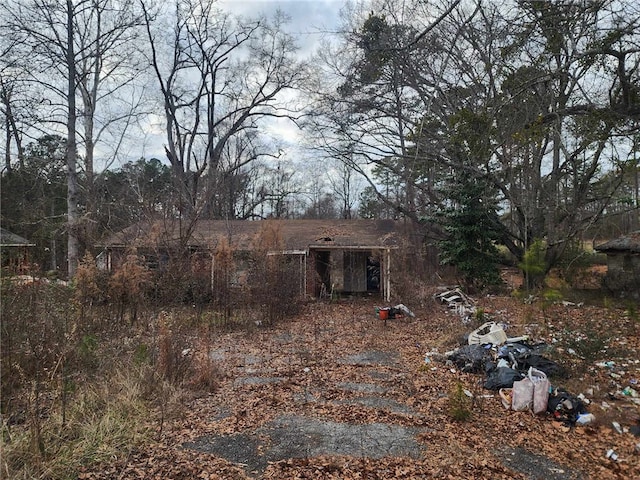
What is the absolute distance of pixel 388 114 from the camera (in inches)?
660

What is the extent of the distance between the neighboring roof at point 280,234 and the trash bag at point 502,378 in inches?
317

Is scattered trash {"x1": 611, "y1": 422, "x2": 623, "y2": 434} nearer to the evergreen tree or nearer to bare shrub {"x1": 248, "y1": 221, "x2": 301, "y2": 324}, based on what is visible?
bare shrub {"x1": 248, "y1": 221, "x2": 301, "y2": 324}

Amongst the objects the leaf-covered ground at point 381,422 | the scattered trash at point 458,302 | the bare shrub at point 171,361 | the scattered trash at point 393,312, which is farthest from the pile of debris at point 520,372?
the bare shrub at point 171,361

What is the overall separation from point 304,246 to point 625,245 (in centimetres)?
1049

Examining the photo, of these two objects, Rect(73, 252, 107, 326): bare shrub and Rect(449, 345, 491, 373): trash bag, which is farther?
Rect(73, 252, 107, 326): bare shrub

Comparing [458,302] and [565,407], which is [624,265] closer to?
[458,302]

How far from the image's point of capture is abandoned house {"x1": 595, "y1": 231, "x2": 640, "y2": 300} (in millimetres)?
13039

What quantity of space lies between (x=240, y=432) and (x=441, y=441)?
6.98 ft

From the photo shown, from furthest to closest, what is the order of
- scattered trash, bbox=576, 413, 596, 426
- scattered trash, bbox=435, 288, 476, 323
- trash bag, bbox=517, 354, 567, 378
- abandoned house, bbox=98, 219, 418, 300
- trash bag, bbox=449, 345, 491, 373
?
abandoned house, bbox=98, 219, 418, 300 → scattered trash, bbox=435, 288, 476, 323 → trash bag, bbox=449, 345, 491, 373 → trash bag, bbox=517, 354, 567, 378 → scattered trash, bbox=576, 413, 596, 426

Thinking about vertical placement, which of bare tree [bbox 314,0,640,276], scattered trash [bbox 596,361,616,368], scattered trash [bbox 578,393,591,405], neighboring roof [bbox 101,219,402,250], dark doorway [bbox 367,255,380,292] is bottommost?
scattered trash [bbox 578,393,591,405]

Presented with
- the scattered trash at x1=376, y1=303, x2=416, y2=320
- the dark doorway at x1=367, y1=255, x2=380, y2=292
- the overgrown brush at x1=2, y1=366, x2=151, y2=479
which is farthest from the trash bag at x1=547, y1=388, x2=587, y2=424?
the dark doorway at x1=367, y1=255, x2=380, y2=292

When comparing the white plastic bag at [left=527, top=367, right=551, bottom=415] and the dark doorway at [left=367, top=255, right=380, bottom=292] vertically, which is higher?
the dark doorway at [left=367, top=255, right=380, bottom=292]

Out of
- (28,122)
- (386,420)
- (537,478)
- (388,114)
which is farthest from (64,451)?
(388,114)

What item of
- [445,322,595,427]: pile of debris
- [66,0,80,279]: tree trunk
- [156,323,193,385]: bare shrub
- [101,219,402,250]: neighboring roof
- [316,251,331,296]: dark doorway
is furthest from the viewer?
[316,251,331,296]: dark doorway
